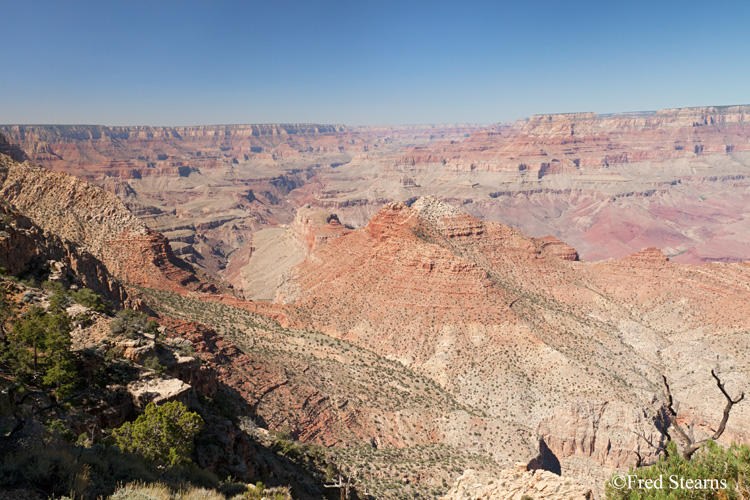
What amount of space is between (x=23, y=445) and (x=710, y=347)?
7525cm

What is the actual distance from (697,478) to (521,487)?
9483mm

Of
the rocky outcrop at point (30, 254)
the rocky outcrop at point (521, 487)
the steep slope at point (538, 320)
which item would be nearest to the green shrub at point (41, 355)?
the rocky outcrop at point (30, 254)

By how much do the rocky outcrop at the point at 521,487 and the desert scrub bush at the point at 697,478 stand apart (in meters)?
3.97

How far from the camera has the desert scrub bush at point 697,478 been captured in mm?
13195

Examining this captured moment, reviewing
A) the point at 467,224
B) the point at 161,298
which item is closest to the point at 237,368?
the point at 161,298

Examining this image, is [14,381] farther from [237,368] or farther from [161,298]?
[161,298]

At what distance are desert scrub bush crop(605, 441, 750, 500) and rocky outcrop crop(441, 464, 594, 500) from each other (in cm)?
397

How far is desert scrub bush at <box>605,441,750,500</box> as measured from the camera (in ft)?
43.3

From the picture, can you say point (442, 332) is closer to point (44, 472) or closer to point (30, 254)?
point (30, 254)

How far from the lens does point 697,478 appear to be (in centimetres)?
1388

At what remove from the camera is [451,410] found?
49.5m

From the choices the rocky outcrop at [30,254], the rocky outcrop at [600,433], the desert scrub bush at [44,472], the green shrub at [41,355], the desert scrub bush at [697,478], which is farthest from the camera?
the rocky outcrop at [600,433]

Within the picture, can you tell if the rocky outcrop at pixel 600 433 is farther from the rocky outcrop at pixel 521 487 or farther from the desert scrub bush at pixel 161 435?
the desert scrub bush at pixel 161 435

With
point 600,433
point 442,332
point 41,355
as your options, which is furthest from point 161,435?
point 600,433
